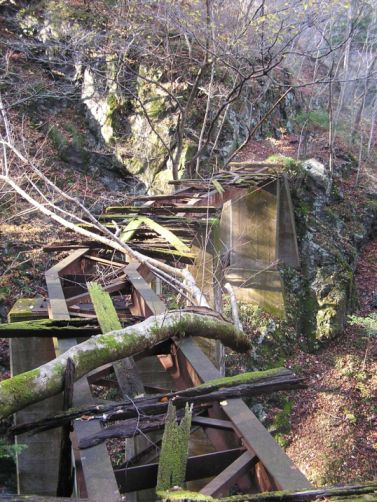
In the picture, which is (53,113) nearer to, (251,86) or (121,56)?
(121,56)

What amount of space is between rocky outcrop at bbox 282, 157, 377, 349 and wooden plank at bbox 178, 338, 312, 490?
47.4 feet

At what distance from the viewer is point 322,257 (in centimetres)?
1856

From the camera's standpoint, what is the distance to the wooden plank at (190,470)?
2977 millimetres

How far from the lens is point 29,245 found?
1432 centimetres

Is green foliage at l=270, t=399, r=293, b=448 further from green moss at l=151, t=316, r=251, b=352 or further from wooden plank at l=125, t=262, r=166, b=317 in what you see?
wooden plank at l=125, t=262, r=166, b=317

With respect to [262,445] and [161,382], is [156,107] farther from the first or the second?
[262,445]

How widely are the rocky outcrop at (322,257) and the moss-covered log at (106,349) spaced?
42.1ft

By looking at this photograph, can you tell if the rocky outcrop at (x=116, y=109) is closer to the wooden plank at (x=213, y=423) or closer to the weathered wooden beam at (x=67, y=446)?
the weathered wooden beam at (x=67, y=446)

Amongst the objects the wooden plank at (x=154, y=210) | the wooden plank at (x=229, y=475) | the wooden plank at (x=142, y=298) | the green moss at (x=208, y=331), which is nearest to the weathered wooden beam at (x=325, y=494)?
the wooden plank at (x=229, y=475)

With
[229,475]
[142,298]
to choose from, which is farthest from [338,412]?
[229,475]

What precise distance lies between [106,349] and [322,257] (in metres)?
15.9

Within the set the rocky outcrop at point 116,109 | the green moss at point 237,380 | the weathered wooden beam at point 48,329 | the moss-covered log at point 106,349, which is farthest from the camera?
the rocky outcrop at point 116,109

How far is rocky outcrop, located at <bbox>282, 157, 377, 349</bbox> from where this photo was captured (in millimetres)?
17594

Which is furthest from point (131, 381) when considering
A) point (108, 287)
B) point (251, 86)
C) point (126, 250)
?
point (251, 86)
